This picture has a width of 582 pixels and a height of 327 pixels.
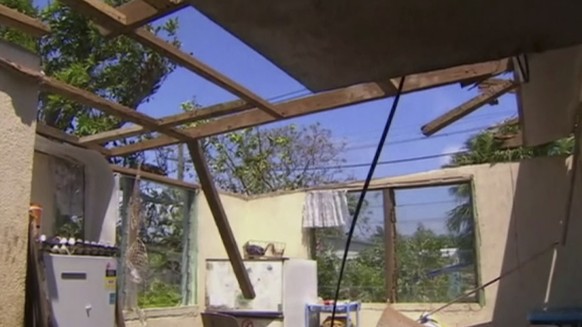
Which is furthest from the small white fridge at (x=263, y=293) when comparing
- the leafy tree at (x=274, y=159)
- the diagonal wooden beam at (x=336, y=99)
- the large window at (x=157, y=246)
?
the leafy tree at (x=274, y=159)

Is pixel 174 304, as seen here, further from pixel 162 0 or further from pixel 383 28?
pixel 383 28

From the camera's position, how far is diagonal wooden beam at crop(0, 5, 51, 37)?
268 centimetres

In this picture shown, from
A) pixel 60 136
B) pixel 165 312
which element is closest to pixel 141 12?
pixel 60 136

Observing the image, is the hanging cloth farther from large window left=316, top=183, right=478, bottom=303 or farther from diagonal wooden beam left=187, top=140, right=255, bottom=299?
diagonal wooden beam left=187, top=140, right=255, bottom=299

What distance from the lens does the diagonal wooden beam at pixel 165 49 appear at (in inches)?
93.7

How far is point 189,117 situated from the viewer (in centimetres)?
394

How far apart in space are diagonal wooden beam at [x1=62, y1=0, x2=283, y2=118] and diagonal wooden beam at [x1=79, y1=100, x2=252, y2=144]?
0.19 meters

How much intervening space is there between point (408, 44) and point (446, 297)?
497cm

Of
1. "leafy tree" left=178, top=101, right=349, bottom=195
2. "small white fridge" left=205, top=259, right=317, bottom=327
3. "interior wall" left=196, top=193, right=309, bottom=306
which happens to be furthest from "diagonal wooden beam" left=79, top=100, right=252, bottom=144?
"leafy tree" left=178, top=101, right=349, bottom=195

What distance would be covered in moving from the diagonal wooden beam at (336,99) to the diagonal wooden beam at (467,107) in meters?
0.64

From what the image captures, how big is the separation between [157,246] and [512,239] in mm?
3615

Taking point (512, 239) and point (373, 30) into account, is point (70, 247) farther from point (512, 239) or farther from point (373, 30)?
point (512, 239)

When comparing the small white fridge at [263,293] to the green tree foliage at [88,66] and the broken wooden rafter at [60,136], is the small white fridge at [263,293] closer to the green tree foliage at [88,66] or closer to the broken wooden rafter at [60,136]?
the broken wooden rafter at [60,136]

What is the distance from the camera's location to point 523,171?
593cm
